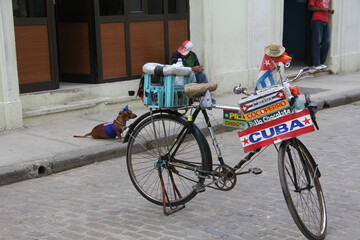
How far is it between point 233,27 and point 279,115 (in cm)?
739

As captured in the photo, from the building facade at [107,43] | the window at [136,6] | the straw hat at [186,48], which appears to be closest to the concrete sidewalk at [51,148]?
the building facade at [107,43]

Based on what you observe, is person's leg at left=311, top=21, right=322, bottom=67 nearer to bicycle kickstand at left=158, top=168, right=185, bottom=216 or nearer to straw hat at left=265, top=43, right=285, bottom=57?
straw hat at left=265, top=43, right=285, bottom=57

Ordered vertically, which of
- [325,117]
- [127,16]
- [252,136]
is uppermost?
[127,16]

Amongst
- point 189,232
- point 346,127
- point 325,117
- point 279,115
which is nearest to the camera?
point 279,115

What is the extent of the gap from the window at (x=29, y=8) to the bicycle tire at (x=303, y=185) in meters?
5.56

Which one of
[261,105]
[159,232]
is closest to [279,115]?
[261,105]

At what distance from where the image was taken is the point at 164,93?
4840mm

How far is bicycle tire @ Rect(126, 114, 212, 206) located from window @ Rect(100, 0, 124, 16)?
16.1ft

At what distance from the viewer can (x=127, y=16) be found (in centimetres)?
1006

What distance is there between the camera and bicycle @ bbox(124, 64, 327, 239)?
14.6 ft

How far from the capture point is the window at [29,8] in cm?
866

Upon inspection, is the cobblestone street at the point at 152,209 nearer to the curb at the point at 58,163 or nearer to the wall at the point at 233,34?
the curb at the point at 58,163

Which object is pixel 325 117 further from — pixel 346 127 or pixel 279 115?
pixel 279 115

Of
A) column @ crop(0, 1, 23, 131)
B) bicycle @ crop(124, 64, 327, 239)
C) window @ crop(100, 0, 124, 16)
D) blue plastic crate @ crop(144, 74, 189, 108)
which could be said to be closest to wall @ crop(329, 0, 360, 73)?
window @ crop(100, 0, 124, 16)
